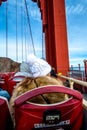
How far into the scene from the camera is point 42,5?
11172 millimetres

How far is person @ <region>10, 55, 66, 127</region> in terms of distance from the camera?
4.86 feet

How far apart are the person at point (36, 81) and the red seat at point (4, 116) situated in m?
0.05

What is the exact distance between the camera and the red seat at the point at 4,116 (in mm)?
1496

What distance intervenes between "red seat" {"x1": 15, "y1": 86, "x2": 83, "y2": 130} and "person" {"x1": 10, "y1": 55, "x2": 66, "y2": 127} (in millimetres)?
75

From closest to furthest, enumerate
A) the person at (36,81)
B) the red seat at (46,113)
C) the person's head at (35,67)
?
the red seat at (46,113)
the person at (36,81)
the person's head at (35,67)

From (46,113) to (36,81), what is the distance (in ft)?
0.99

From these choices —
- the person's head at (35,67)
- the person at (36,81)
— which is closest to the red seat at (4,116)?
the person at (36,81)

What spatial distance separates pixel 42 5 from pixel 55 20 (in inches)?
122

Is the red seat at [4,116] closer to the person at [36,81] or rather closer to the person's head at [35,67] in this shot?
the person at [36,81]

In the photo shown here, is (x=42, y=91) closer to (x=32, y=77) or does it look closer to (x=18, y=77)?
(x=32, y=77)

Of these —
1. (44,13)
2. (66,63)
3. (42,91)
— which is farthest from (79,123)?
(44,13)

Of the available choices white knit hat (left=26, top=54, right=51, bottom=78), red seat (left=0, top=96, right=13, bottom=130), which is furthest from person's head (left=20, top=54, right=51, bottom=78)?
red seat (left=0, top=96, right=13, bottom=130)

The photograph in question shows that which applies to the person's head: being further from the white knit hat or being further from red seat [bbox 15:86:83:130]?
red seat [bbox 15:86:83:130]

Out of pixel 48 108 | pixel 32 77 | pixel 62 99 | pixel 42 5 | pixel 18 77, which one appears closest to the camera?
pixel 48 108
